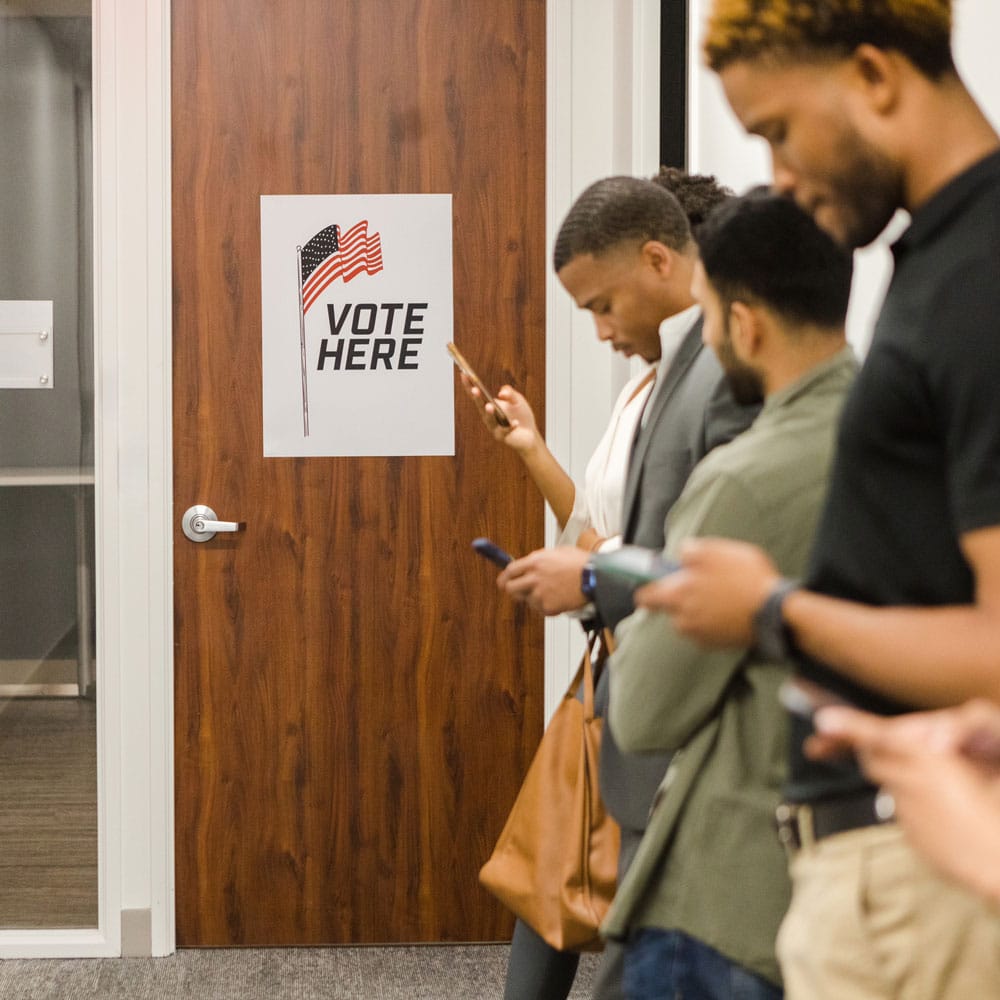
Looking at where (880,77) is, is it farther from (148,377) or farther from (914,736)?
(148,377)

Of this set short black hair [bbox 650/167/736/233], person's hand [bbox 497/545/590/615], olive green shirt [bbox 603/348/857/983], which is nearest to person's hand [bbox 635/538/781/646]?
olive green shirt [bbox 603/348/857/983]

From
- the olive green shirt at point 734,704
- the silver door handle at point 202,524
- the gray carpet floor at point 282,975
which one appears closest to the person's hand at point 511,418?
the silver door handle at point 202,524

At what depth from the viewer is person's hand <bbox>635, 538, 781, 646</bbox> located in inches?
35.8

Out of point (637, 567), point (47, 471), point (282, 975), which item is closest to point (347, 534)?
point (47, 471)

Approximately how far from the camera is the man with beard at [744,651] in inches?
47.2

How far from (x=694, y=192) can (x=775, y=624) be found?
1206mm

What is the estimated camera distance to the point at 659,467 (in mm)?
1597

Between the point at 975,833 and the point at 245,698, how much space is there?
2445 millimetres

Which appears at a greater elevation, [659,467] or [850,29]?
[850,29]

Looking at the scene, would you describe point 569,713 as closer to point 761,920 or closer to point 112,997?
point 761,920

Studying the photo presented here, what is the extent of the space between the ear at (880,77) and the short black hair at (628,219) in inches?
37.4

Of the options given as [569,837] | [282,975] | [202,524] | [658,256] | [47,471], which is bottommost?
[282,975]

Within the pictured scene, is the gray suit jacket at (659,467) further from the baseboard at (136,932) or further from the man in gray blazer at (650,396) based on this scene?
the baseboard at (136,932)

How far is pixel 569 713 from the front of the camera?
1899 mm
